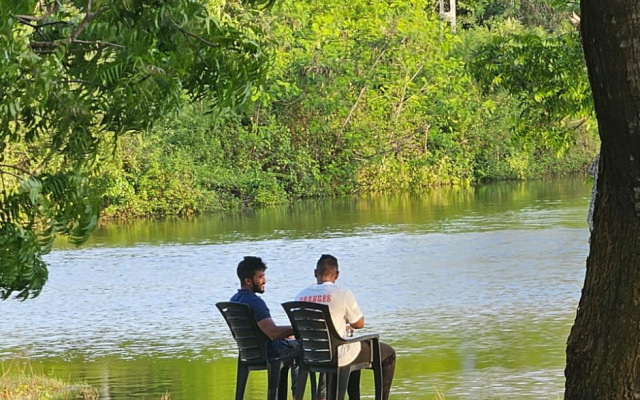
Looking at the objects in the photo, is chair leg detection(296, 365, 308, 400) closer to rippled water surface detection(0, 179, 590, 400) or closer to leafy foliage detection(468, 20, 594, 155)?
rippled water surface detection(0, 179, 590, 400)

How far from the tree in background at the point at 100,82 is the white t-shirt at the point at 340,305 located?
1327 millimetres

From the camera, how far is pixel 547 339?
50.9 ft

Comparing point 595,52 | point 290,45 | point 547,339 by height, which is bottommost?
point 547,339

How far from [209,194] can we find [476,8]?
16.2 m

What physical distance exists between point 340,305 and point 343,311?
5 cm

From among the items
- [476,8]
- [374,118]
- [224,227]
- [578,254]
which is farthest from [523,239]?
[476,8]

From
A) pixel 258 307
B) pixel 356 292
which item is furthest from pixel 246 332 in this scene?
pixel 356 292

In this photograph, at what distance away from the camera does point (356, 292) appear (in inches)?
835

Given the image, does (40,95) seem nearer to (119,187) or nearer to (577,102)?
(577,102)

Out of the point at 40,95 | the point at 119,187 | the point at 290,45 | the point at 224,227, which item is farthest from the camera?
the point at 290,45

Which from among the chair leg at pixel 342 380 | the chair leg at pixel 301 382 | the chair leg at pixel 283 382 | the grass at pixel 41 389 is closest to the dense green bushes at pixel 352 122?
the grass at pixel 41 389

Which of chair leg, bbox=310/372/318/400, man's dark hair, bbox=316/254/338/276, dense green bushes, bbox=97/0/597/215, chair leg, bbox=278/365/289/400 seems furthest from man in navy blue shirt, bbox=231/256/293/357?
dense green bushes, bbox=97/0/597/215

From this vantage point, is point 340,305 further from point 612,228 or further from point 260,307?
point 612,228

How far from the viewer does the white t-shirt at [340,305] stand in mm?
8484
